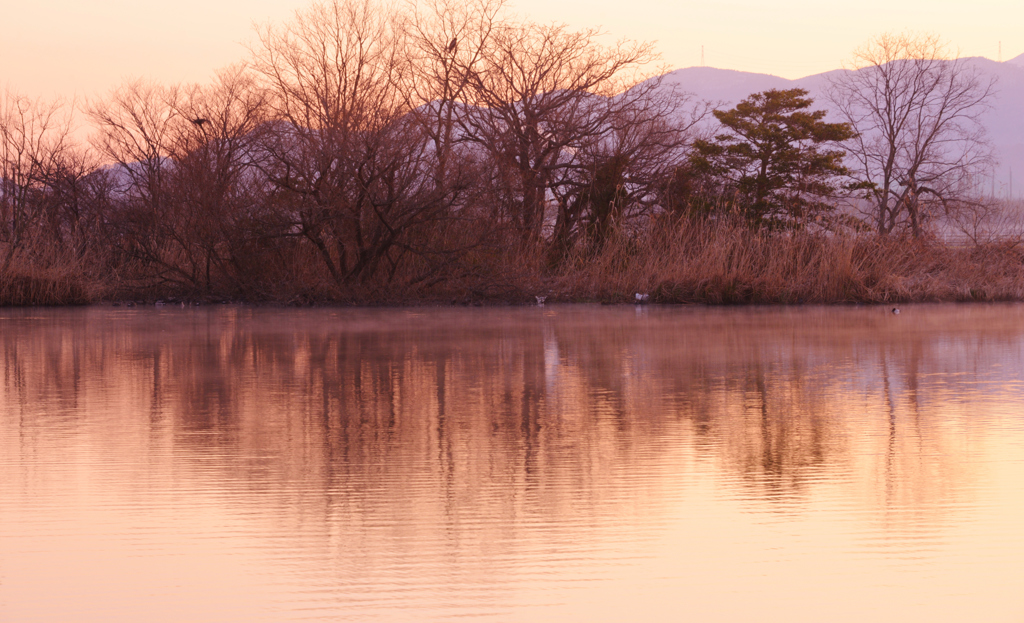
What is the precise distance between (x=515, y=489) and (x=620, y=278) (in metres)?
13.3

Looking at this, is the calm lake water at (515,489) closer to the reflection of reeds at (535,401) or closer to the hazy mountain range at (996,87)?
the reflection of reeds at (535,401)

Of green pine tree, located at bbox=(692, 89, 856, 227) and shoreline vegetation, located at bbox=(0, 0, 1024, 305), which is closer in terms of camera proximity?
shoreline vegetation, located at bbox=(0, 0, 1024, 305)

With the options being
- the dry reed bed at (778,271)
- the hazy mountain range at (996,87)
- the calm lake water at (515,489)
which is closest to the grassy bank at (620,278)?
the dry reed bed at (778,271)

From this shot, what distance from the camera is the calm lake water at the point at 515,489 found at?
2668 millimetres

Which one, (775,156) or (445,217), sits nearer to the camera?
(445,217)

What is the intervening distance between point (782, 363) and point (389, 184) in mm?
9453

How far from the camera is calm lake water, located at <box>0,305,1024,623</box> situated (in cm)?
267

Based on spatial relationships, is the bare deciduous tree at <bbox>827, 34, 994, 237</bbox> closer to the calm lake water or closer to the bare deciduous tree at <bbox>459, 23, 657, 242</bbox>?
the bare deciduous tree at <bbox>459, 23, 657, 242</bbox>

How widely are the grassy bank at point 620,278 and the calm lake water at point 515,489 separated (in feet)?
26.9

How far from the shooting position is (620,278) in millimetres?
16891

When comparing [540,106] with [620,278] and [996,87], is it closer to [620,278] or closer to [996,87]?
[620,278]

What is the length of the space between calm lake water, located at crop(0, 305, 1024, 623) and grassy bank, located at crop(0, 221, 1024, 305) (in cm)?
819

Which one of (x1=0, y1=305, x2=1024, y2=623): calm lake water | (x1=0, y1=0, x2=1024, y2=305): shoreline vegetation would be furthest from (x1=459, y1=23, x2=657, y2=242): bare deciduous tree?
(x1=0, y1=305, x2=1024, y2=623): calm lake water

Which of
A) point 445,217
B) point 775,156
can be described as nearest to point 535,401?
point 445,217
